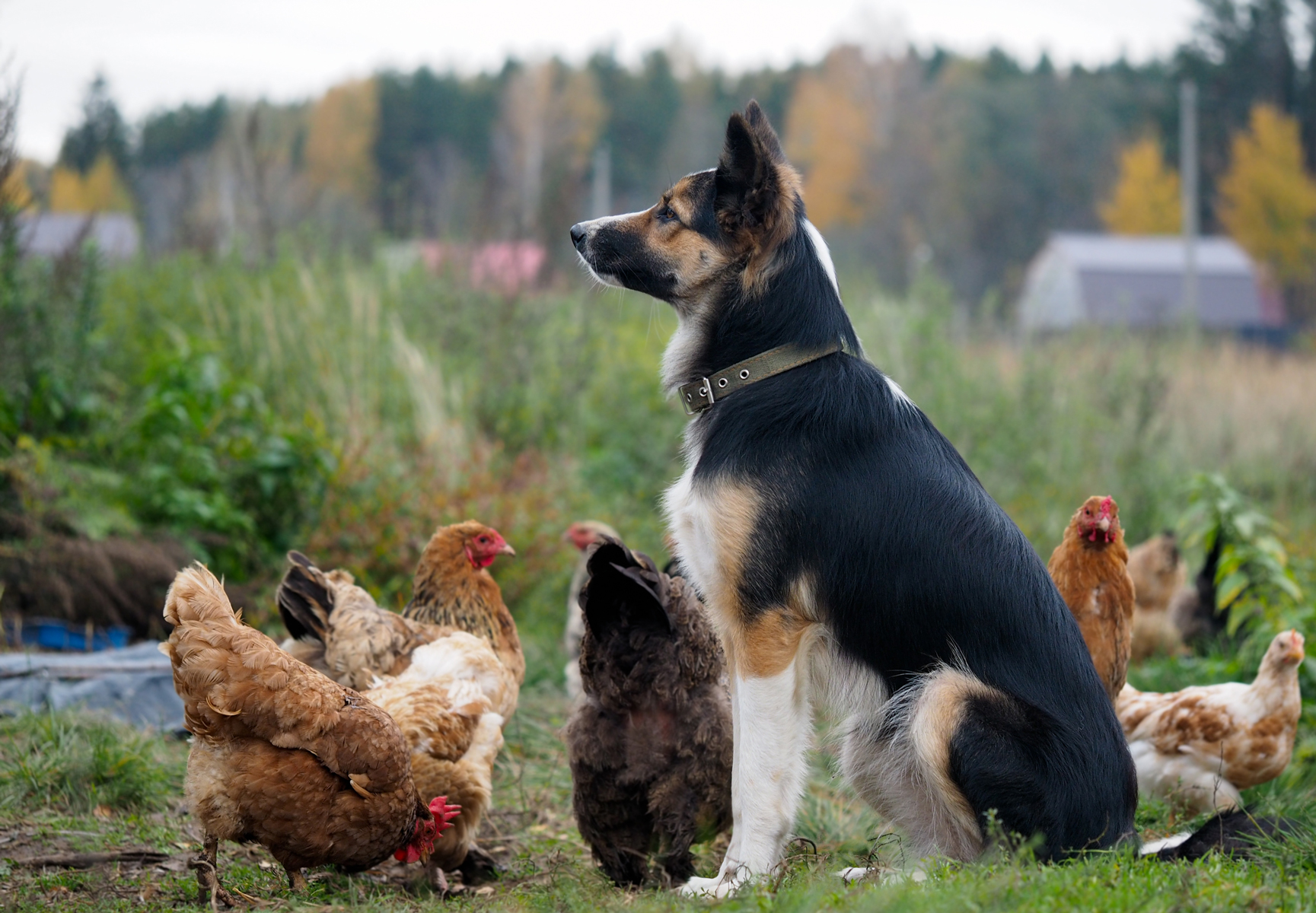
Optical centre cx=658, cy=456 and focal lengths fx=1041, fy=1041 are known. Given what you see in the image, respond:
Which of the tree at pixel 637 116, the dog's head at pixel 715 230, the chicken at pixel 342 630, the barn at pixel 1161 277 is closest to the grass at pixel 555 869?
the chicken at pixel 342 630

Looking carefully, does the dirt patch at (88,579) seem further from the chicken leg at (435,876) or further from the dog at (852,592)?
the dog at (852,592)

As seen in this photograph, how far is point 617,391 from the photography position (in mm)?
10680

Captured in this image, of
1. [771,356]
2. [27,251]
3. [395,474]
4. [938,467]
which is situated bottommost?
[395,474]

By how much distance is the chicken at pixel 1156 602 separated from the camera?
23.1 feet

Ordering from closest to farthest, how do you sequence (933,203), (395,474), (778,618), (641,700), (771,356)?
(778,618), (771,356), (641,700), (395,474), (933,203)

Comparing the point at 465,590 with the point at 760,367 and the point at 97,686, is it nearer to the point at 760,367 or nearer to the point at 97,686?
the point at 97,686

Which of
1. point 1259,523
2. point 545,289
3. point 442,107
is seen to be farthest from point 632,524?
point 442,107

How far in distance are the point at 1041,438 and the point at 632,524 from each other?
4.69 meters

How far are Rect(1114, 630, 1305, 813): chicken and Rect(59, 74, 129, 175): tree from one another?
1030cm

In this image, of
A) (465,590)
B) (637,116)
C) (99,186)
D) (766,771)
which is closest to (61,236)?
(465,590)

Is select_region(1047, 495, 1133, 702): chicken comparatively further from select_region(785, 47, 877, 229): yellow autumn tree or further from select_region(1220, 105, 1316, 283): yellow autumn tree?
select_region(785, 47, 877, 229): yellow autumn tree

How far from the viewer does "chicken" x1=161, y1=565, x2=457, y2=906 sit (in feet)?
10.8

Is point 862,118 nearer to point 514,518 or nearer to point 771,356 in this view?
point 514,518

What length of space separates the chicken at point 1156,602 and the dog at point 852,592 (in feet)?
13.7
